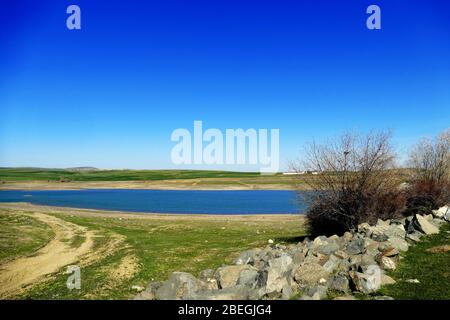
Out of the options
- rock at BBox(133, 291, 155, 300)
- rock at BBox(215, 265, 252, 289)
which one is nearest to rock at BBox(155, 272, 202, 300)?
rock at BBox(133, 291, 155, 300)

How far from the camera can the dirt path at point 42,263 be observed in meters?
18.0

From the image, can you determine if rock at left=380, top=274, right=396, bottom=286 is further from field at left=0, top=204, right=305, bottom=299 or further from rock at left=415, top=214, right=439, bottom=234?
field at left=0, top=204, right=305, bottom=299

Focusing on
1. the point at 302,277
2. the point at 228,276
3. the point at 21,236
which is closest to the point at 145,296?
the point at 228,276

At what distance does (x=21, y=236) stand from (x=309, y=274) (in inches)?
1055

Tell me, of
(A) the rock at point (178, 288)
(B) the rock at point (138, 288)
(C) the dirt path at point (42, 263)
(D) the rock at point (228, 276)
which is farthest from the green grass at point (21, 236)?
(D) the rock at point (228, 276)

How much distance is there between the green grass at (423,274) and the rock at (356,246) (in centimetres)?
162

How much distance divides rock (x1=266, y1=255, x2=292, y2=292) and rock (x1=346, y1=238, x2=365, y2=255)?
→ 334cm

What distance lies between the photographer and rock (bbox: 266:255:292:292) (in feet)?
39.9
